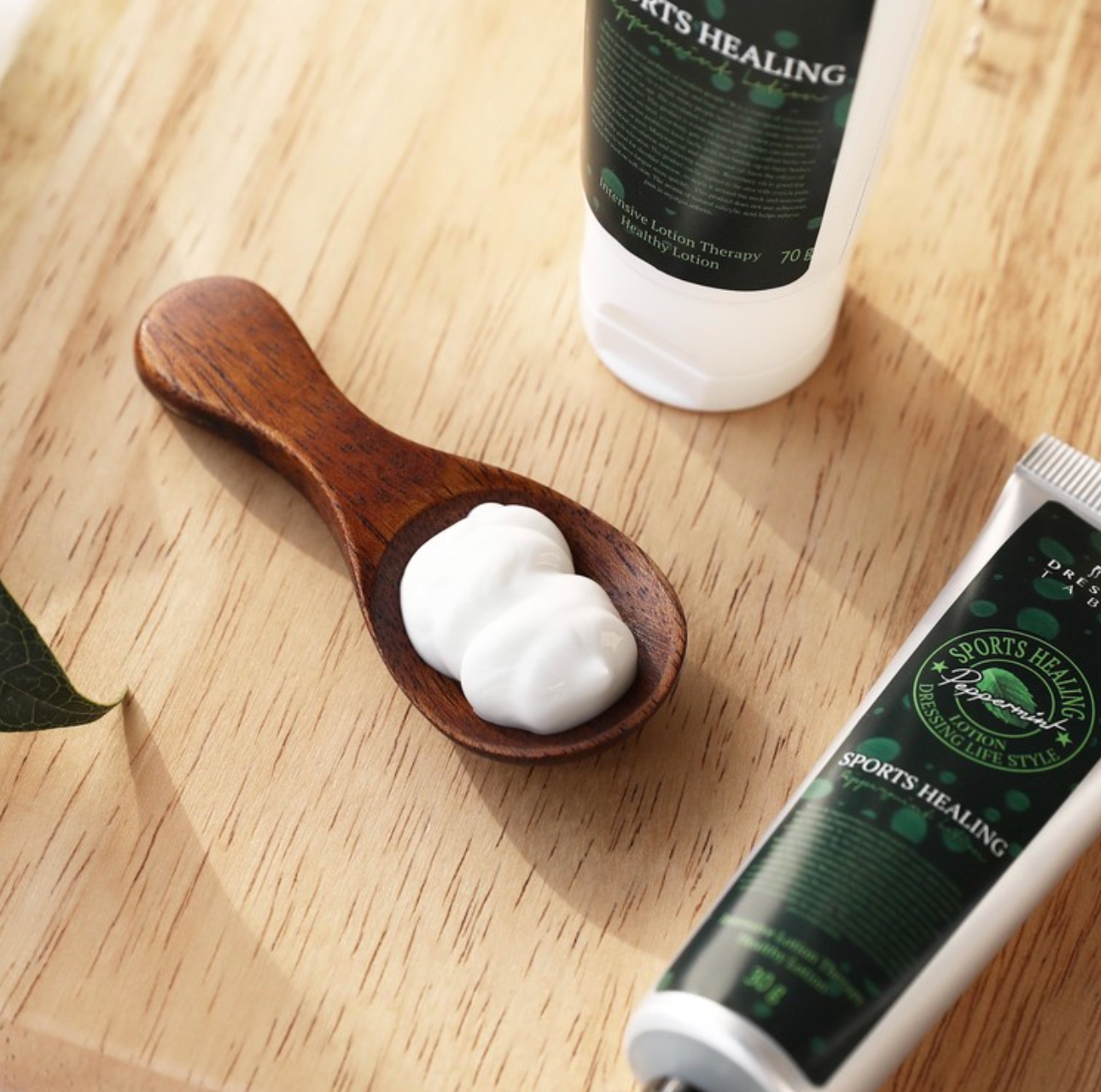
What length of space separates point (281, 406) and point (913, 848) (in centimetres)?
26

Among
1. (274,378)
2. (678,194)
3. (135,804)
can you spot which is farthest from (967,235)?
(135,804)

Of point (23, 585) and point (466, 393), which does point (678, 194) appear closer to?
point (466, 393)

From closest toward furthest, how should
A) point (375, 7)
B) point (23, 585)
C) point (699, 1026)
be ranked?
point (699, 1026) < point (23, 585) < point (375, 7)

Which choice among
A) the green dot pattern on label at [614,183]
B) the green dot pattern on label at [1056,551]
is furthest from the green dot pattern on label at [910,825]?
the green dot pattern on label at [614,183]

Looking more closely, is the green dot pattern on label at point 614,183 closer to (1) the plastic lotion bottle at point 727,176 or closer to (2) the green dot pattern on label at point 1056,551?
(1) the plastic lotion bottle at point 727,176

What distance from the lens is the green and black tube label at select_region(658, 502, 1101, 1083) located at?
396 millimetres

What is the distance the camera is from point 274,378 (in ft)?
1.75

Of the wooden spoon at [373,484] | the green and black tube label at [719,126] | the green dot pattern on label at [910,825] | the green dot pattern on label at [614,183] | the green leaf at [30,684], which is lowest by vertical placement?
the green leaf at [30,684]

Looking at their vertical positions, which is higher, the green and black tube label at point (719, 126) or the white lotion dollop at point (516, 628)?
the green and black tube label at point (719, 126)

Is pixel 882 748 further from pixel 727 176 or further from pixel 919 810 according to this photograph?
pixel 727 176

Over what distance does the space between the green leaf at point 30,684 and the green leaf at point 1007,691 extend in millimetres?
278

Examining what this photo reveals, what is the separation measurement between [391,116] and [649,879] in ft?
1.10

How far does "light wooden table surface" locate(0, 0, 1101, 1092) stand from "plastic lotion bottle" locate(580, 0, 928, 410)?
0.03 meters

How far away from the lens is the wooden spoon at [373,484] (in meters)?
0.47
